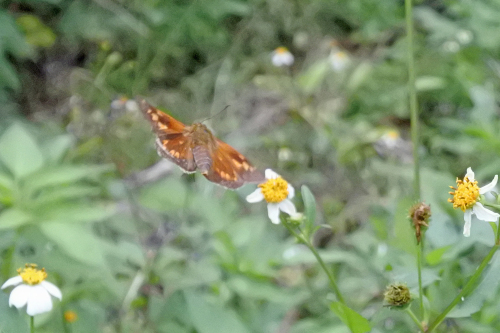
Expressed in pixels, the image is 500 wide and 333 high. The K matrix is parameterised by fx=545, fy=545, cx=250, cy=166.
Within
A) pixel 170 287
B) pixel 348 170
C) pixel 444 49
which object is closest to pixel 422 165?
pixel 348 170

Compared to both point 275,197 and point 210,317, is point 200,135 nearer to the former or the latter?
point 275,197

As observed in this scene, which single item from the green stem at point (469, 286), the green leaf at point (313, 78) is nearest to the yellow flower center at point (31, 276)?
the green stem at point (469, 286)

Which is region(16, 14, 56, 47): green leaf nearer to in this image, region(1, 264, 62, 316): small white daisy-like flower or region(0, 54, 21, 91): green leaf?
region(0, 54, 21, 91): green leaf

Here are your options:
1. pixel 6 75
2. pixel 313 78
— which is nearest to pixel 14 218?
pixel 6 75

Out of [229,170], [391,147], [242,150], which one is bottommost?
[229,170]

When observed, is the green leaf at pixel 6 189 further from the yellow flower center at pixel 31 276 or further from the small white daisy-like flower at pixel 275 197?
the small white daisy-like flower at pixel 275 197

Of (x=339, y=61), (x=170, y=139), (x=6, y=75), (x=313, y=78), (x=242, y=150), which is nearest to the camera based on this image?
(x=170, y=139)

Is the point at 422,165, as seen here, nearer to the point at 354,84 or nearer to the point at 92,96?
the point at 354,84
